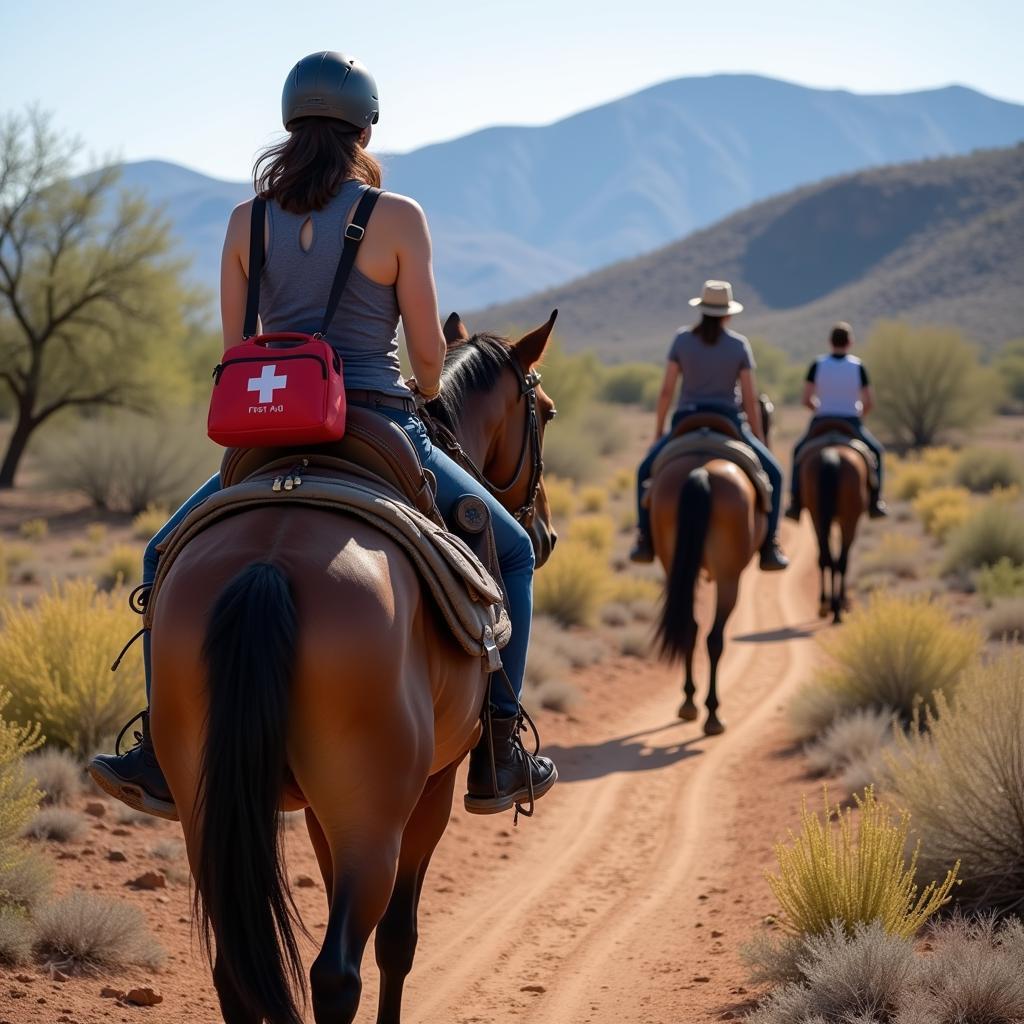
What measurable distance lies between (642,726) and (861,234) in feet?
376

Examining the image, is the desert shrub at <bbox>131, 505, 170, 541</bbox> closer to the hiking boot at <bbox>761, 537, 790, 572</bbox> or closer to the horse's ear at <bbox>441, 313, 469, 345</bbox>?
the hiking boot at <bbox>761, 537, 790, 572</bbox>

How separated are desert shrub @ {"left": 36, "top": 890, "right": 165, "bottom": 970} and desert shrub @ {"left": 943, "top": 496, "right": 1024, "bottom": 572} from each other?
46.6 ft

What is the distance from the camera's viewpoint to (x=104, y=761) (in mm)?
4609

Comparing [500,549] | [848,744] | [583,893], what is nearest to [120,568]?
[848,744]

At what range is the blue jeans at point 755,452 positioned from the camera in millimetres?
11203

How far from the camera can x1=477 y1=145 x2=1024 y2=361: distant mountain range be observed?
3588 inches

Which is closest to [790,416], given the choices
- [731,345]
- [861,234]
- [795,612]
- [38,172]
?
[38,172]

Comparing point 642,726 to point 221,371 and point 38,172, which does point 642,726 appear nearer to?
point 221,371

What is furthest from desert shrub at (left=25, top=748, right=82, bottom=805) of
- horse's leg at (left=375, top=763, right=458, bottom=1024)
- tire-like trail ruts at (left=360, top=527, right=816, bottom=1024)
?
horse's leg at (left=375, top=763, right=458, bottom=1024)

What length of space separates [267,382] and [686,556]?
7.03 m

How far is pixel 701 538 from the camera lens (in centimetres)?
1053

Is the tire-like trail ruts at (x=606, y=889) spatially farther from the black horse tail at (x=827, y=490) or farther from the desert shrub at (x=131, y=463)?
the desert shrub at (x=131, y=463)

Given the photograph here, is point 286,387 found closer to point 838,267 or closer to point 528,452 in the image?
point 528,452

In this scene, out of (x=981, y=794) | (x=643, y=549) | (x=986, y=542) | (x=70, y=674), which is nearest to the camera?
(x=981, y=794)
